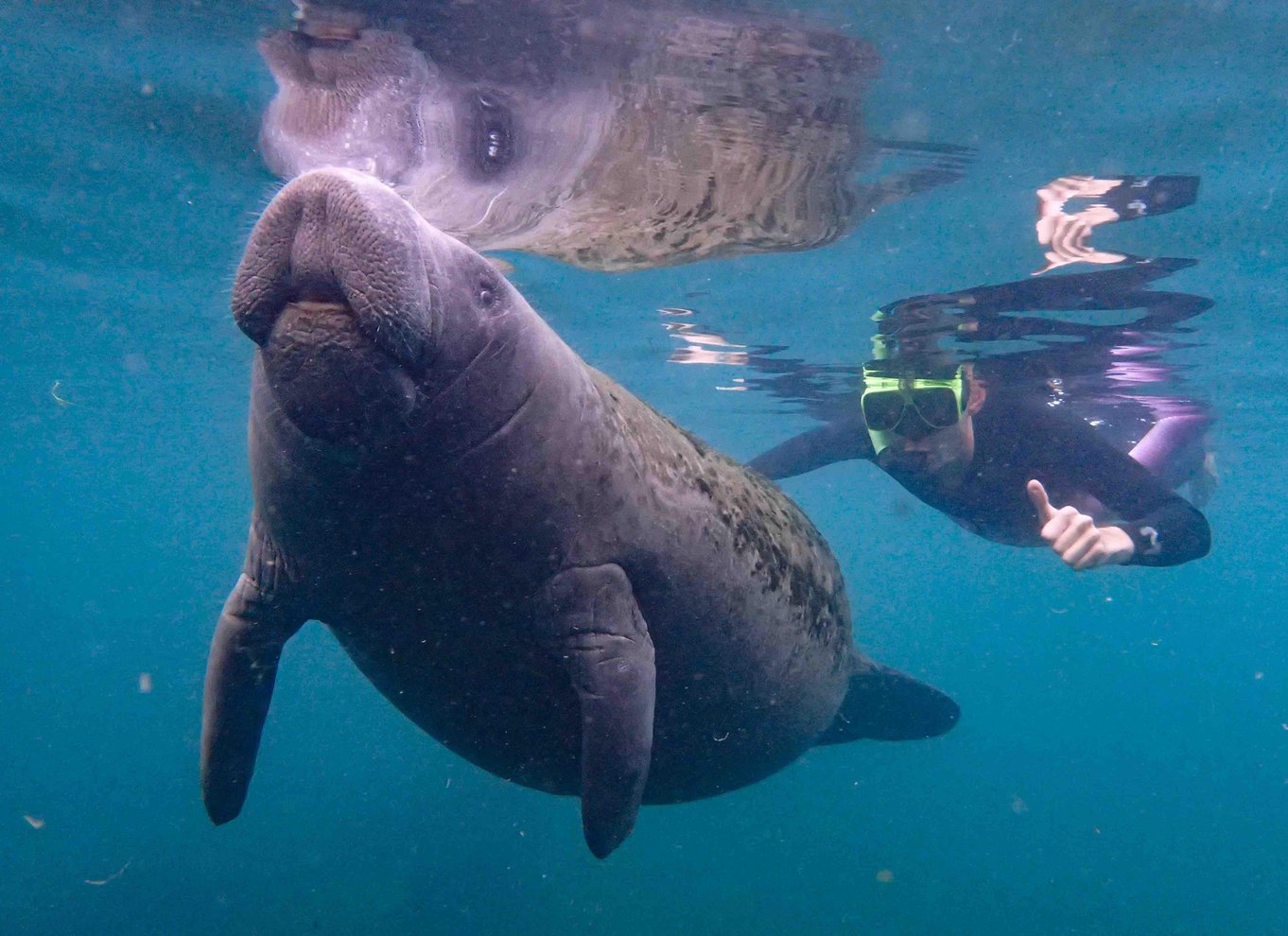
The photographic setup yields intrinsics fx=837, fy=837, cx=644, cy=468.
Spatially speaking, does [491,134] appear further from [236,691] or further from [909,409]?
[236,691]

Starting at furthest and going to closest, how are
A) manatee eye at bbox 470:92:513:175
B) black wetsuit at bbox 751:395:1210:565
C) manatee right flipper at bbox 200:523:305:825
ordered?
manatee eye at bbox 470:92:513:175, black wetsuit at bbox 751:395:1210:565, manatee right flipper at bbox 200:523:305:825

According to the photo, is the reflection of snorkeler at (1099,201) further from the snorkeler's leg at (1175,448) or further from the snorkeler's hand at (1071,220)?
the snorkeler's leg at (1175,448)

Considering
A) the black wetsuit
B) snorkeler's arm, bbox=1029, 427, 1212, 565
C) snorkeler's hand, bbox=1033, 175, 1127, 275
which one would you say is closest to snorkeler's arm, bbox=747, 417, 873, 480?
the black wetsuit

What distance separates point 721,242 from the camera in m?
10.5

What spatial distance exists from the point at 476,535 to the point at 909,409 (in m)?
6.69

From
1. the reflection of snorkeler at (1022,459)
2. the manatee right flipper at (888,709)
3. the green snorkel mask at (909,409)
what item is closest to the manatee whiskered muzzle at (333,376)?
the manatee right flipper at (888,709)

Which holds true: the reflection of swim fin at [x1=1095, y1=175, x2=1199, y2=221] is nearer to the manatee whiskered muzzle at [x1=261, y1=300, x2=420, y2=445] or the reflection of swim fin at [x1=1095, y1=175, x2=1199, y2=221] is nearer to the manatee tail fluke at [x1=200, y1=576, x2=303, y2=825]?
the manatee whiskered muzzle at [x1=261, y1=300, x2=420, y2=445]

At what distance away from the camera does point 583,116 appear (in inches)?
284

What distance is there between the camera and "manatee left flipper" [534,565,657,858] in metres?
3.37

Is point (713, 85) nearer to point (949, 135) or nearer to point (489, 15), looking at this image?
point (489, 15)

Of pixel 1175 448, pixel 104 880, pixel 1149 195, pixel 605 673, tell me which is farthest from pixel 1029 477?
pixel 104 880

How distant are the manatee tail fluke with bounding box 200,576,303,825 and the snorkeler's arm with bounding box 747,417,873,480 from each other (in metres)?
6.78

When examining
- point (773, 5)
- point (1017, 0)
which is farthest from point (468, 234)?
point (1017, 0)

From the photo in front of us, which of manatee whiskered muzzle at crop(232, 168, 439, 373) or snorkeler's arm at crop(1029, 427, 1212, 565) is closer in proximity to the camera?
manatee whiskered muzzle at crop(232, 168, 439, 373)
